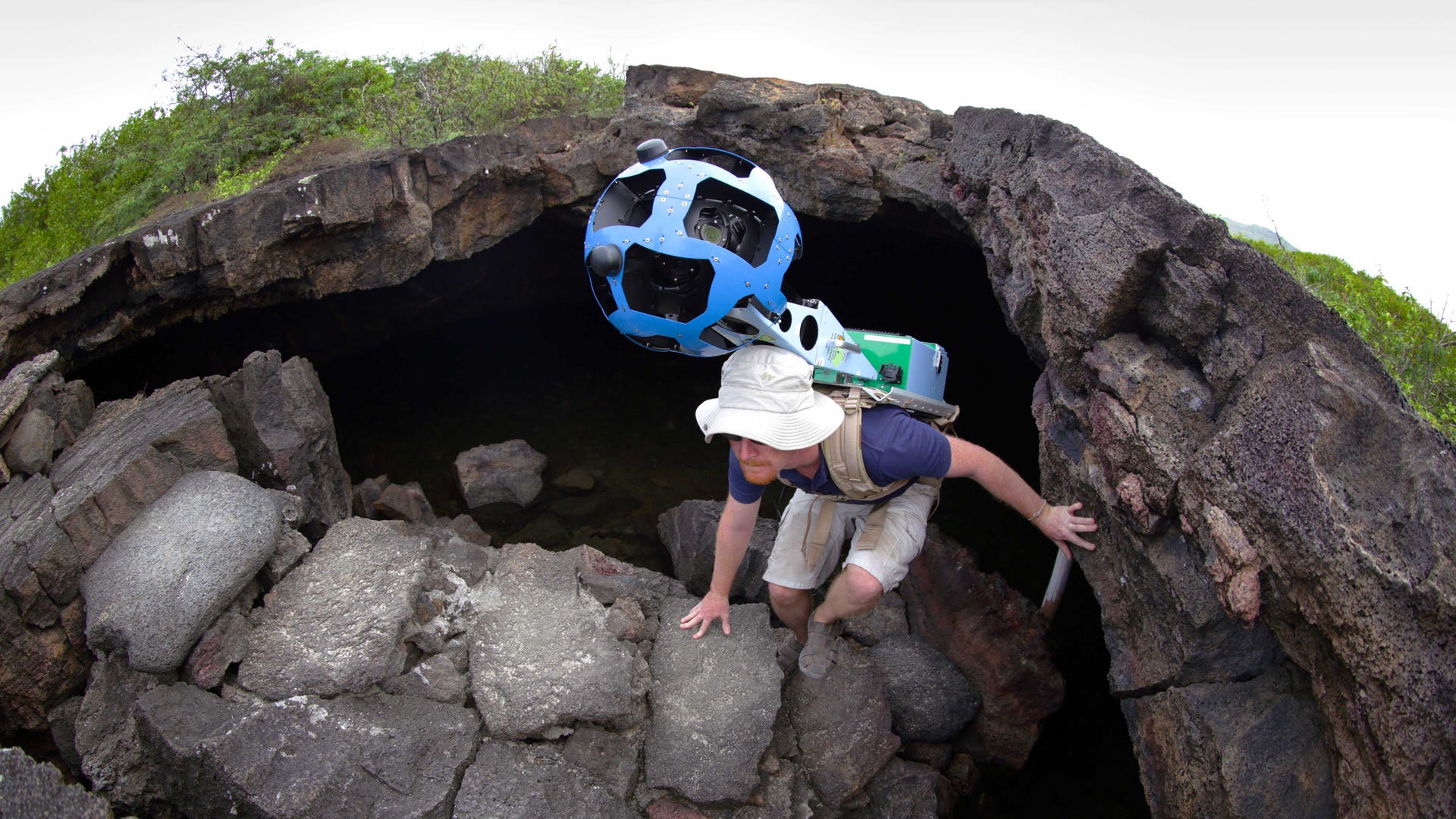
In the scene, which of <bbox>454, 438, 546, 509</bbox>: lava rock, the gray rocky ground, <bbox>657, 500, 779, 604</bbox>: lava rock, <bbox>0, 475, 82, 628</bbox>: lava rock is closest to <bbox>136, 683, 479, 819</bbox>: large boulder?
the gray rocky ground

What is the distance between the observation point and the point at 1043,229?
10.4 ft

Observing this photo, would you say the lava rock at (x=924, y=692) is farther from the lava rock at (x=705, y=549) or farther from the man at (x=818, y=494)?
the lava rock at (x=705, y=549)

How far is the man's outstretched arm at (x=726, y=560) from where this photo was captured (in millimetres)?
3180

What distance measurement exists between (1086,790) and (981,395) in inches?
112

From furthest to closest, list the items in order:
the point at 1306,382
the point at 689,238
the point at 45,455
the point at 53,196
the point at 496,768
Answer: the point at 53,196
the point at 45,455
the point at 496,768
the point at 689,238
the point at 1306,382

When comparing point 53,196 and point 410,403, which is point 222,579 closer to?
point 410,403

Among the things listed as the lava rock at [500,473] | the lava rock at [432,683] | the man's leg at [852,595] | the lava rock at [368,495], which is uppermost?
the man's leg at [852,595]

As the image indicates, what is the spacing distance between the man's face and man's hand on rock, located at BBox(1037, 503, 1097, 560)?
0.93m

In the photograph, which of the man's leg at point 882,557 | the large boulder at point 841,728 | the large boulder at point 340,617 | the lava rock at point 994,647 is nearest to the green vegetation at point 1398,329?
the man's leg at point 882,557

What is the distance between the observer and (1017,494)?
2924mm

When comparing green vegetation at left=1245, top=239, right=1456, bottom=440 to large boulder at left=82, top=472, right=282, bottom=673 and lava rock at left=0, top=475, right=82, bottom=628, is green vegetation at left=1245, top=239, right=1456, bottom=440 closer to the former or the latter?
large boulder at left=82, top=472, right=282, bottom=673

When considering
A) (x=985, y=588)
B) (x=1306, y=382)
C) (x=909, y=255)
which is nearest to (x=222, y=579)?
(x=985, y=588)

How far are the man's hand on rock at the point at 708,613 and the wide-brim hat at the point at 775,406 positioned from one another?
896 millimetres

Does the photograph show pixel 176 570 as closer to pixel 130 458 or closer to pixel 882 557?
pixel 130 458
